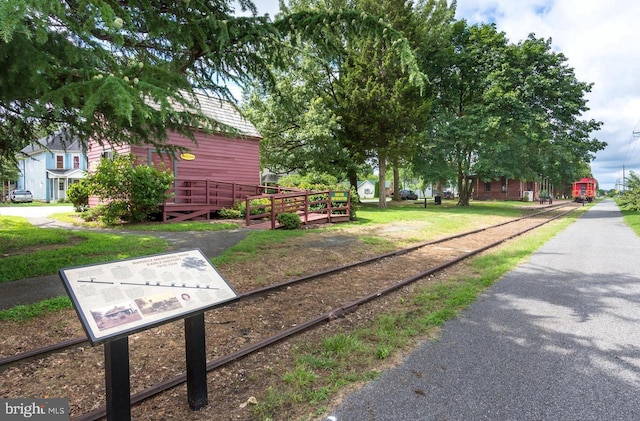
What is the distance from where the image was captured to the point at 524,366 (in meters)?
3.02

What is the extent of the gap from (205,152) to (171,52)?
1018 cm

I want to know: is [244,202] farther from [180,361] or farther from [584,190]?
[584,190]

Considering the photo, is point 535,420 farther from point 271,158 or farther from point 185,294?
point 271,158

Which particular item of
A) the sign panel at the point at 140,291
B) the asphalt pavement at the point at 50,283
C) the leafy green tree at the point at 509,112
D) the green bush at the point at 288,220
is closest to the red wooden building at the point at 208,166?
the green bush at the point at 288,220

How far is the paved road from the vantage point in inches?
96.4

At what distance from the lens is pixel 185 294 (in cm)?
238

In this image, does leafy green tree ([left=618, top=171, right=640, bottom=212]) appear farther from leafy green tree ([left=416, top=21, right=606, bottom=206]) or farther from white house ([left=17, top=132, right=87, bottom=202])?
white house ([left=17, top=132, right=87, bottom=202])

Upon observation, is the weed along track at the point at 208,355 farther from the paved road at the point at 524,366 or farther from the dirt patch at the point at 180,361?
the paved road at the point at 524,366

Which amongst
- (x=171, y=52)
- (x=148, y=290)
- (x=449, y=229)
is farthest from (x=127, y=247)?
(x=449, y=229)

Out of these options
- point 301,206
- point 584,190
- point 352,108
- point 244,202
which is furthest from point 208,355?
point 584,190

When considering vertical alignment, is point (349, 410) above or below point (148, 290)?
below

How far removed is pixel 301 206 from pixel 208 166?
16.5ft

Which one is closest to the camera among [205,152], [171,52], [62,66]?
[62,66]

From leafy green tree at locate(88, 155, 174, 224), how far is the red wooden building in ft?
3.59
